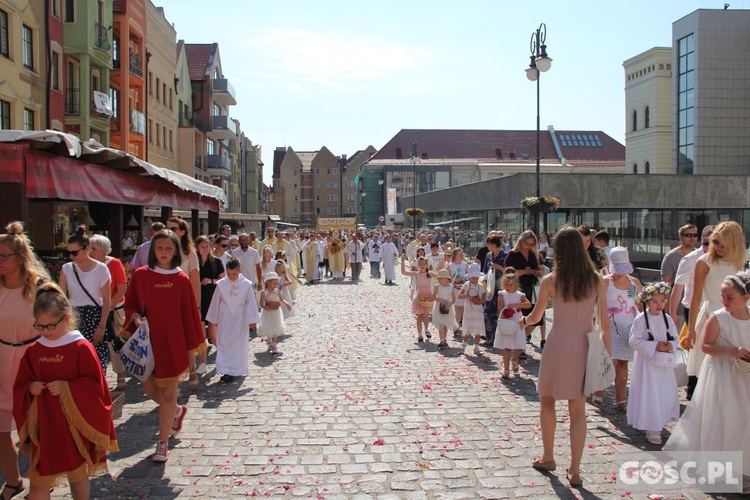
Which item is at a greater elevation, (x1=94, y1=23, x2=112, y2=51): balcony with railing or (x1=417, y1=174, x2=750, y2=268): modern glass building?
(x1=94, y1=23, x2=112, y2=51): balcony with railing

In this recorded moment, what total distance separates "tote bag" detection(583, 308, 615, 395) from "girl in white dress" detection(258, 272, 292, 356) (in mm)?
6562

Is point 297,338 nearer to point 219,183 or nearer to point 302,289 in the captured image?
point 302,289

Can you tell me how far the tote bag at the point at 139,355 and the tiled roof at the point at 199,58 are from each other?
159 ft

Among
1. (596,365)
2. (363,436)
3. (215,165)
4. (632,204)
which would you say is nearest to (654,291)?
(596,365)

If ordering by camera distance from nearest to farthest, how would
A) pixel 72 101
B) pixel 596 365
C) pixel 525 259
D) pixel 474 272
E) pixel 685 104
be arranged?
pixel 596 365
pixel 525 259
pixel 474 272
pixel 72 101
pixel 685 104

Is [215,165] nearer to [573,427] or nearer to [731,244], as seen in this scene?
[731,244]

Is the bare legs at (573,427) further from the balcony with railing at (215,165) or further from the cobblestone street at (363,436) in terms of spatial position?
the balcony with railing at (215,165)

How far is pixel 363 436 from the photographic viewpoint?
6.38m

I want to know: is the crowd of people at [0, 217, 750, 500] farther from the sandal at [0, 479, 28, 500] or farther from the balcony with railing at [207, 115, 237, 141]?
the balcony with railing at [207, 115, 237, 141]

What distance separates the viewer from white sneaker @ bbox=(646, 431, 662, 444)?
613cm

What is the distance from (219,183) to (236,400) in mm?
48560

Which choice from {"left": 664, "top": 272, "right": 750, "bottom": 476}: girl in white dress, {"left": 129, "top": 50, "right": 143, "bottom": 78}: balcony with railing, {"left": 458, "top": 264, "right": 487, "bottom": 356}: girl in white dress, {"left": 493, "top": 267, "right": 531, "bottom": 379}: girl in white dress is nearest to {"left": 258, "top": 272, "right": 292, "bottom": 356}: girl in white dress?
{"left": 458, "top": 264, "right": 487, "bottom": 356}: girl in white dress

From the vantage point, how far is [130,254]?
17.4 m

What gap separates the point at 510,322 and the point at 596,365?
383 cm
